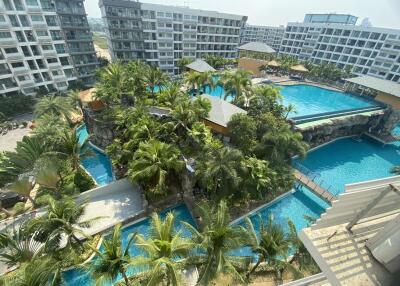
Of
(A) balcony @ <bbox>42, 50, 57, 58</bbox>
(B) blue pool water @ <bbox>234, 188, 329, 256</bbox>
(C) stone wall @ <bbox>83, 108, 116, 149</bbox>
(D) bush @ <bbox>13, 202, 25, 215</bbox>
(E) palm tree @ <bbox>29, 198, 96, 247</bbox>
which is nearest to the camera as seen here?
(E) palm tree @ <bbox>29, 198, 96, 247</bbox>

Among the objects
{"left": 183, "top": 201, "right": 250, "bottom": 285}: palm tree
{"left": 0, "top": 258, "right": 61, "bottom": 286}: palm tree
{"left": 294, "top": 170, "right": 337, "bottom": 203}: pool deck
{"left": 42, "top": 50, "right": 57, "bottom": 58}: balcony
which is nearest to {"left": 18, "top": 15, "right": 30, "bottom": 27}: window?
{"left": 42, "top": 50, "right": 57, "bottom": 58}: balcony

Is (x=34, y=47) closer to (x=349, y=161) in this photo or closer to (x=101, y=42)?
(x=349, y=161)

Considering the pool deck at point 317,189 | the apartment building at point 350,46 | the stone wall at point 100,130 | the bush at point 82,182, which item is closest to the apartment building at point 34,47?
the stone wall at point 100,130

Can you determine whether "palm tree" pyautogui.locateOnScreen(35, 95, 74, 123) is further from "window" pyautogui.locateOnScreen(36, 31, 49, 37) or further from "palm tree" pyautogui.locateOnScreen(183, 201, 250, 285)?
"palm tree" pyautogui.locateOnScreen(183, 201, 250, 285)

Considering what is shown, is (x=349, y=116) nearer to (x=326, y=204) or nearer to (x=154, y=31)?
(x=326, y=204)

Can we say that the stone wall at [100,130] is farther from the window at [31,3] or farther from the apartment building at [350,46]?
the apartment building at [350,46]

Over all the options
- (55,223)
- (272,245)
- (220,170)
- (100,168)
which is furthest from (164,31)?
(272,245)

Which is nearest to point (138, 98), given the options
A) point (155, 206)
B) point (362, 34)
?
point (155, 206)
